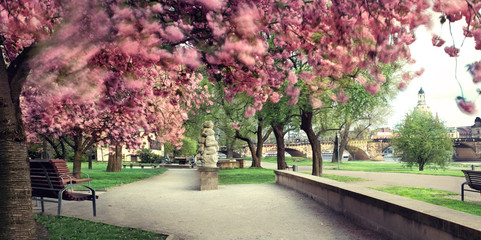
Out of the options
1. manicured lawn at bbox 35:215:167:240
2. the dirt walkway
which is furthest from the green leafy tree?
manicured lawn at bbox 35:215:167:240

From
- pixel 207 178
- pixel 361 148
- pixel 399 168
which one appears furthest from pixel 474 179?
pixel 361 148

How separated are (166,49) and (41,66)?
1123mm

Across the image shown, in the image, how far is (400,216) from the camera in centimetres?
499

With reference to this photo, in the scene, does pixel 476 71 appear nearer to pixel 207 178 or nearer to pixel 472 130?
pixel 207 178

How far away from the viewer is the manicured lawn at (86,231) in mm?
5539

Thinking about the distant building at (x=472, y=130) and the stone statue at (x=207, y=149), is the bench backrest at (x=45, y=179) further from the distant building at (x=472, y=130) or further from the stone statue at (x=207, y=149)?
the distant building at (x=472, y=130)

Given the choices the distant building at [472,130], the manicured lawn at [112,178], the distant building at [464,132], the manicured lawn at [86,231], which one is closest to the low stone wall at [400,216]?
the manicured lawn at [86,231]

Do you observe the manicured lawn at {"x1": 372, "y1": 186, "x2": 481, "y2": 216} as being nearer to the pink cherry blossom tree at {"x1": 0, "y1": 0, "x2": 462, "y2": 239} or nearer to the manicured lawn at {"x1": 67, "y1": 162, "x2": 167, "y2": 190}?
the pink cherry blossom tree at {"x1": 0, "y1": 0, "x2": 462, "y2": 239}

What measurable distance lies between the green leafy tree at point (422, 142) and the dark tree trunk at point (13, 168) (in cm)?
2915

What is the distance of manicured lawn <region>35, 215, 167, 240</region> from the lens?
5.54 meters

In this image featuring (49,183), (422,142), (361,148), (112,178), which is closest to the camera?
(49,183)

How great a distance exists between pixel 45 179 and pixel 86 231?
2140mm

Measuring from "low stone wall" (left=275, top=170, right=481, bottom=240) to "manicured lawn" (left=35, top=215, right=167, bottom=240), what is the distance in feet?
10.3

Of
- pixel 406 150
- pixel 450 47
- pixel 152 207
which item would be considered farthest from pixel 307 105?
pixel 406 150
